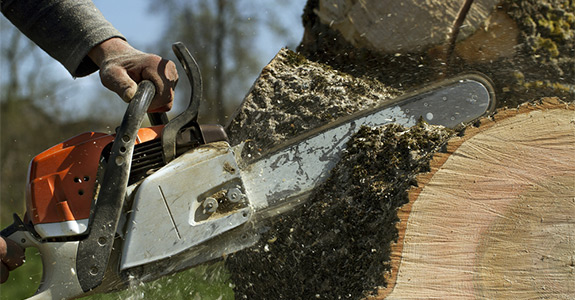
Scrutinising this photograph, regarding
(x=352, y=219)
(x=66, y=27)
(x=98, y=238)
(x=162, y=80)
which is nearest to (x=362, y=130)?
(x=352, y=219)

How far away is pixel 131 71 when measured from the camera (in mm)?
1672

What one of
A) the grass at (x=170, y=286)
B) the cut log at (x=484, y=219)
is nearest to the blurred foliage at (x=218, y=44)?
the grass at (x=170, y=286)

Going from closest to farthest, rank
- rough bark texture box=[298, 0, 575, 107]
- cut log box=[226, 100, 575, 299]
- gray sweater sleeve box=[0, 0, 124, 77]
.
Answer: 1. cut log box=[226, 100, 575, 299]
2. gray sweater sleeve box=[0, 0, 124, 77]
3. rough bark texture box=[298, 0, 575, 107]

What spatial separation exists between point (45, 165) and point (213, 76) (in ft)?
29.7

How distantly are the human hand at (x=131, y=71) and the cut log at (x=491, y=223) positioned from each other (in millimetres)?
930

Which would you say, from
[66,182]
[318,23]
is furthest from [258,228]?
[318,23]

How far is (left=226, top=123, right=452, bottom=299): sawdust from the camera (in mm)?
1610

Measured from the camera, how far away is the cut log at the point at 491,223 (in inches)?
59.9

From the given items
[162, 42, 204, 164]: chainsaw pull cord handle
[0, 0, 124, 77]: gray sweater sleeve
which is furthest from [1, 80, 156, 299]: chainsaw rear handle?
[0, 0, 124, 77]: gray sweater sleeve

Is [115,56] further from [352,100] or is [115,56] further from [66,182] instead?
[352,100]

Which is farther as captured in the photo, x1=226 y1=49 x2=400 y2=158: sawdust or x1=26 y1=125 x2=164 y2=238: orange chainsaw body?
x1=226 y1=49 x2=400 y2=158: sawdust

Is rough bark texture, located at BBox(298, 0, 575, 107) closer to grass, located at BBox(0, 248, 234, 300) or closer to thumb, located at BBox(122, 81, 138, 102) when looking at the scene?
thumb, located at BBox(122, 81, 138, 102)

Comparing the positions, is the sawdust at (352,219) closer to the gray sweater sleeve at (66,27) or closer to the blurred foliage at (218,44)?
the gray sweater sleeve at (66,27)

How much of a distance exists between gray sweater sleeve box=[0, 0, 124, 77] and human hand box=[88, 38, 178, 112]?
1.9 inches
